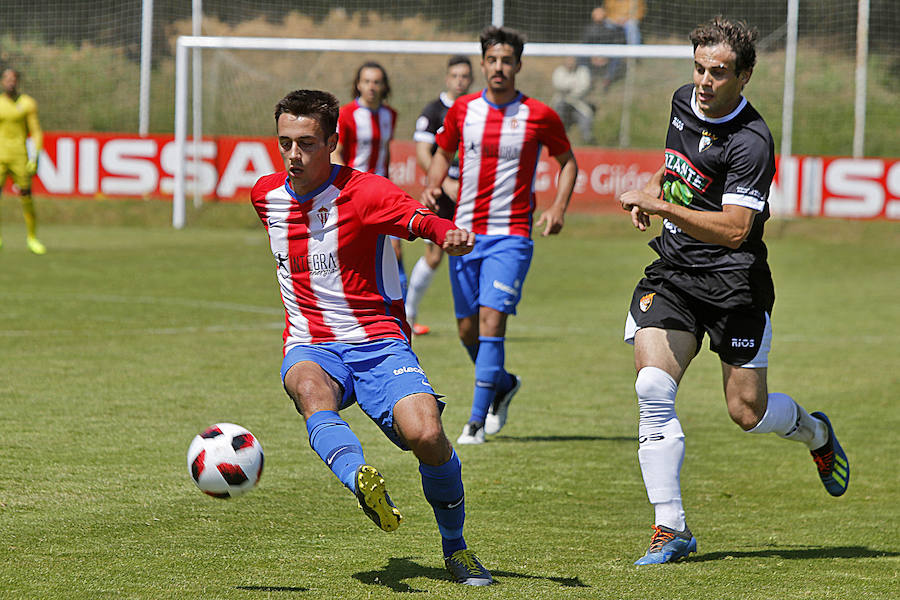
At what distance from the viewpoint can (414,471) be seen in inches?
249

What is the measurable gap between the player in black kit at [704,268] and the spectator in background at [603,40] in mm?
18796

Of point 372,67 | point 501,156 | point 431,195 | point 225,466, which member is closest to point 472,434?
point 431,195

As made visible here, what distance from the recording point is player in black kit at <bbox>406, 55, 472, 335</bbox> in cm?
993

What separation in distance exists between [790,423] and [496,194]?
2.68 metres

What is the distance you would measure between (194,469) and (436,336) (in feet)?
23.3

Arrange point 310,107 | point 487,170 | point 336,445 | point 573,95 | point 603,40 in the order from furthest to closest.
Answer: point 603,40, point 573,95, point 487,170, point 310,107, point 336,445

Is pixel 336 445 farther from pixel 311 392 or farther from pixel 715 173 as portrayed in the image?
pixel 715 173

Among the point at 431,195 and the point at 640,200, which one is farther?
the point at 431,195

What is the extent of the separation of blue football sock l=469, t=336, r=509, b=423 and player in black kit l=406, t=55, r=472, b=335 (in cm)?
216

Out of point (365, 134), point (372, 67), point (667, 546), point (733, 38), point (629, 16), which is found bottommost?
point (667, 546)

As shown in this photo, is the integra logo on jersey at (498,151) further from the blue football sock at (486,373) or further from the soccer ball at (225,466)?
the soccer ball at (225,466)

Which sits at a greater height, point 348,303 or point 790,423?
point 348,303

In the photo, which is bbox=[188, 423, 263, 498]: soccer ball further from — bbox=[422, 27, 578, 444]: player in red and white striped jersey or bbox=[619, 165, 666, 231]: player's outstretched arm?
bbox=[422, 27, 578, 444]: player in red and white striped jersey

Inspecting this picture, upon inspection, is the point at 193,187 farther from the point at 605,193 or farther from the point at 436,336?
the point at 436,336
